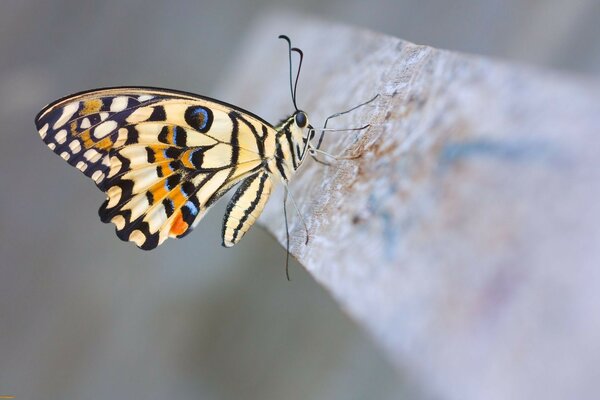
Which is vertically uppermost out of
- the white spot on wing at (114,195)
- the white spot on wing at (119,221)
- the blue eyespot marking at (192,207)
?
the blue eyespot marking at (192,207)

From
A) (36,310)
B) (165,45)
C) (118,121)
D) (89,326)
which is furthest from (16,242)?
(118,121)

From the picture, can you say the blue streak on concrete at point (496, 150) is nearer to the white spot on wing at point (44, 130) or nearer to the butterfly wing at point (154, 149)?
the butterfly wing at point (154, 149)

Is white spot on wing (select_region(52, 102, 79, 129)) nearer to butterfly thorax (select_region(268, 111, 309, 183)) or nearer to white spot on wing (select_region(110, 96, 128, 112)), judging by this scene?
white spot on wing (select_region(110, 96, 128, 112))

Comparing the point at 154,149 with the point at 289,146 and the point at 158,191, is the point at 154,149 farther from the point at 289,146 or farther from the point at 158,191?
the point at 289,146

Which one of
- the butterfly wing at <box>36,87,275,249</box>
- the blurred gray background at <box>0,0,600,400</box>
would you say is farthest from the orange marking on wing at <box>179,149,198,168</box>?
the blurred gray background at <box>0,0,600,400</box>

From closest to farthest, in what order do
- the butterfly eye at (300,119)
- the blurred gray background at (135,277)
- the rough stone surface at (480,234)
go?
1. the rough stone surface at (480,234)
2. the butterfly eye at (300,119)
3. the blurred gray background at (135,277)

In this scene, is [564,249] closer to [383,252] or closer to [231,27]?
[383,252]

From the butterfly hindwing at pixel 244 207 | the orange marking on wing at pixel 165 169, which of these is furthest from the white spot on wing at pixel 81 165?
the butterfly hindwing at pixel 244 207
